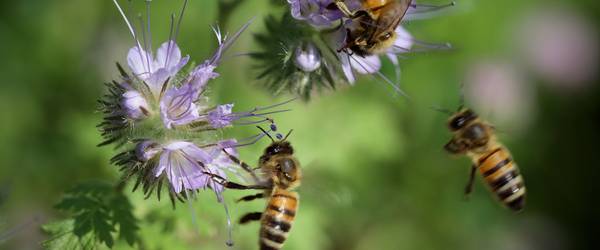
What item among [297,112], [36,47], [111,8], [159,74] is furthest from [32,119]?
[159,74]

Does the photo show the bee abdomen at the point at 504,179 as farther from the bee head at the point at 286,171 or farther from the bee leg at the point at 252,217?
the bee leg at the point at 252,217

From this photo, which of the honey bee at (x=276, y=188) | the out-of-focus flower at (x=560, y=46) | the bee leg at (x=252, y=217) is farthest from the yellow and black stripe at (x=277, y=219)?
the out-of-focus flower at (x=560, y=46)

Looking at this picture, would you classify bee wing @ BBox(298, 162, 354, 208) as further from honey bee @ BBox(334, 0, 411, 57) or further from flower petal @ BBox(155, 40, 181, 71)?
flower petal @ BBox(155, 40, 181, 71)

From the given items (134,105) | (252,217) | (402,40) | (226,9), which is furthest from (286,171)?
(226,9)

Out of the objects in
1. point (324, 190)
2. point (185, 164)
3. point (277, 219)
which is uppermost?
point (185, 164)

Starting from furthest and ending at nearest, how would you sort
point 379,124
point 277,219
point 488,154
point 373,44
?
point 379,124, point 488,154, point 373,44, point 277,219

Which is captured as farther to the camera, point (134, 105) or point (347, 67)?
point (347, 67)

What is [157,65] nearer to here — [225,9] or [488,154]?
[225,9]
